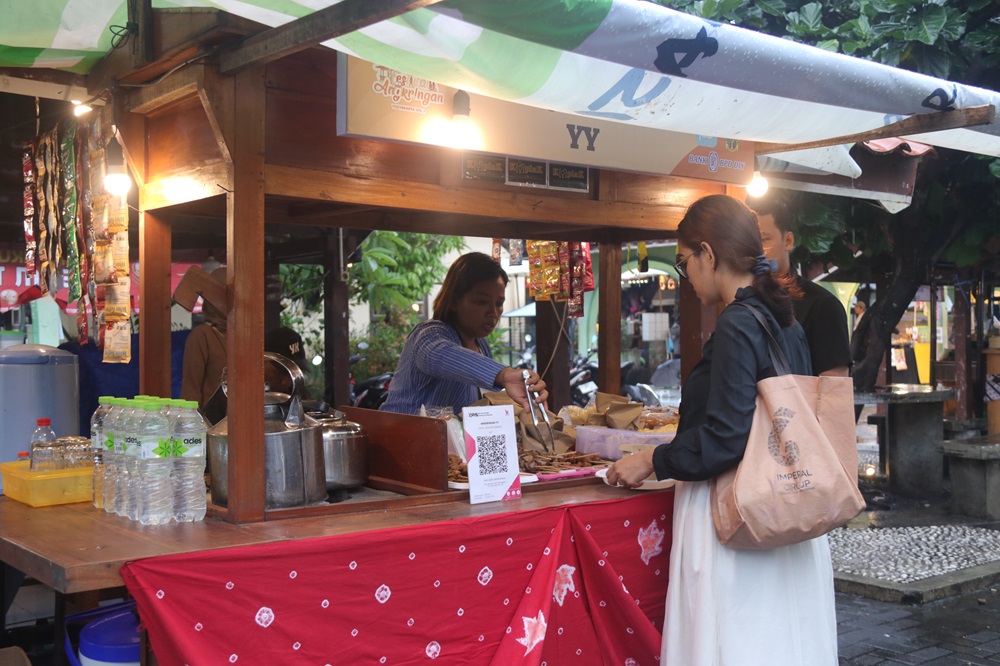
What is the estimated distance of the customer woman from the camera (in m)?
2.71

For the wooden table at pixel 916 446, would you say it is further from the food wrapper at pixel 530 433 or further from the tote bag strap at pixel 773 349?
the tote bag strap at pixel 773 349

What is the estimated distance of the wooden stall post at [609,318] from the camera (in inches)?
181

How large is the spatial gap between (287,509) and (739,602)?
4.58ft

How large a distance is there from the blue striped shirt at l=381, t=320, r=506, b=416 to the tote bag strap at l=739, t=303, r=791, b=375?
1287 millimetres

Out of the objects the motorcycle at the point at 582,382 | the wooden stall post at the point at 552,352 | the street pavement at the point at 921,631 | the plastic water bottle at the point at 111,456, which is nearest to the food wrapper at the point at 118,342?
the plastic water bottle at the point at 111,456

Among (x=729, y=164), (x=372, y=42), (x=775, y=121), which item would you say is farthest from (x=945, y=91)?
(x=372, y=42)

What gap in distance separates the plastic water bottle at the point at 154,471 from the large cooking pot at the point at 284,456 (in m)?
0.16

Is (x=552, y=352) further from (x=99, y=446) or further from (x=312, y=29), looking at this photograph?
(x=312, y=29)

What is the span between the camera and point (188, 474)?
8.91ft

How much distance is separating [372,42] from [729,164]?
2284mm

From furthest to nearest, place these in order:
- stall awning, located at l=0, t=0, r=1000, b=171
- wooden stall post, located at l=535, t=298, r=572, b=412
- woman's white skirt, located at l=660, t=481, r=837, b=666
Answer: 1. wooden stall post, located at l=535, t=298, r=572, b=412
2. woman's white skirt, located at l=660, t=481, r=837, b=666
3. stall awning, located at l=0, t=0, r=1000, b=171

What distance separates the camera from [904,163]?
626cm

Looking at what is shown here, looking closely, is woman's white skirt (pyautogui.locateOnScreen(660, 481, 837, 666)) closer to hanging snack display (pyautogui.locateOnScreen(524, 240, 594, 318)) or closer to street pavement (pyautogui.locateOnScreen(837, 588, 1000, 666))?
street pavement (pyautogui.locateOnScreen(837, 588, 1000, 666))

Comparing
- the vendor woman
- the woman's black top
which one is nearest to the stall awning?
the woman's black top
